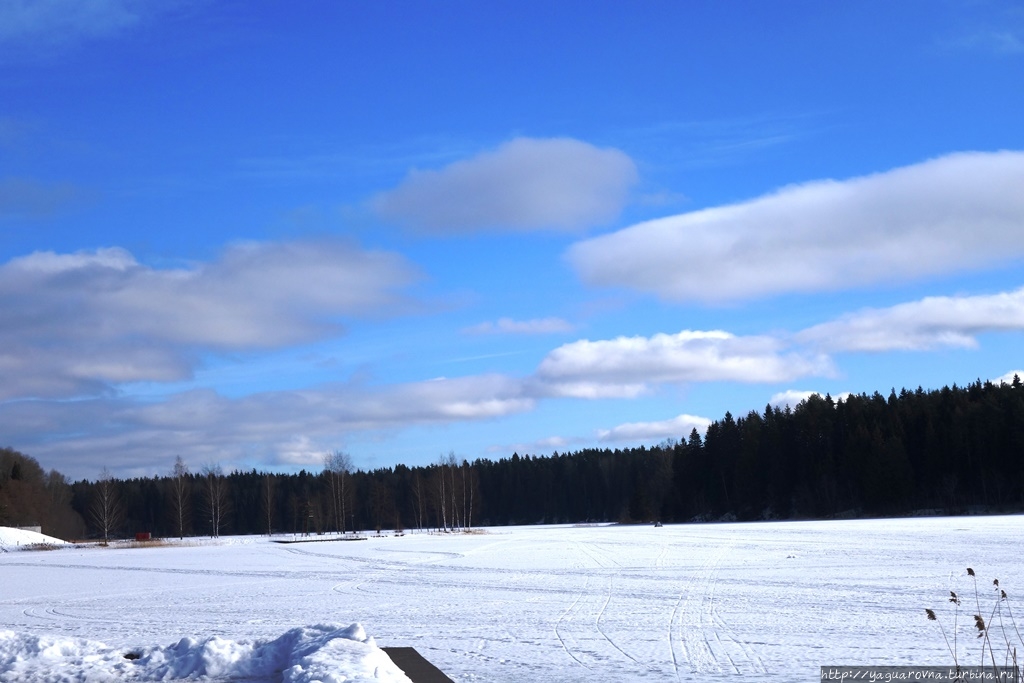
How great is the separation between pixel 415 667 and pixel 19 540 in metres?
65.8

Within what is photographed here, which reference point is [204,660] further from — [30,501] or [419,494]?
[30,501]

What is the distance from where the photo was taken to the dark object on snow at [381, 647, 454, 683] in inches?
367

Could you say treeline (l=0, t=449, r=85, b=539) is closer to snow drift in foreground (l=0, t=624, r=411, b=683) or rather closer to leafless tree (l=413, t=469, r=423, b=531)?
leafless tree (l=413, t=469, r=423, b=531)

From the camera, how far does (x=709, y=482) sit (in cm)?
9719

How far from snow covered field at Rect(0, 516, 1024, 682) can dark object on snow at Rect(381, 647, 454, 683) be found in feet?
1.11

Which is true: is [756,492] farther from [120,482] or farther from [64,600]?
[120,482]

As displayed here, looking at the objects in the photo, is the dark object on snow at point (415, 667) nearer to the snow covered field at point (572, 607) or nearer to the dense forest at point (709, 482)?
the snow covered field at point (572, 607)

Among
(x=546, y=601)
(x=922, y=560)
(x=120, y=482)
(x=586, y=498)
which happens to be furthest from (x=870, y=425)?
(x=120, y=482)

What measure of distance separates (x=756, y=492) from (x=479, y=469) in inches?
2399

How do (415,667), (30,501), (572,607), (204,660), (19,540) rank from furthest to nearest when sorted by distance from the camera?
(30,501), (19,540), (572,607), (415,667), (204,660)

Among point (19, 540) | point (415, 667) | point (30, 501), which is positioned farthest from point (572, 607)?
point (30, 501)

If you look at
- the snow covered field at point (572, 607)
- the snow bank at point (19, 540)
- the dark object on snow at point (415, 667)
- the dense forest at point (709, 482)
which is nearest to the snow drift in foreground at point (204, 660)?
the snow covered field at point (572, 607)

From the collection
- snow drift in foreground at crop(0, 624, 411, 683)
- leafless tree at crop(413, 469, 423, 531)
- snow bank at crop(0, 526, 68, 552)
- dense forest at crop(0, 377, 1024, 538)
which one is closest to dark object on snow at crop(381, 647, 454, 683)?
snow drift in foreground at crop(0, 624, 411, 683)

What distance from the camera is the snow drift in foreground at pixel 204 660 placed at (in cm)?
906
